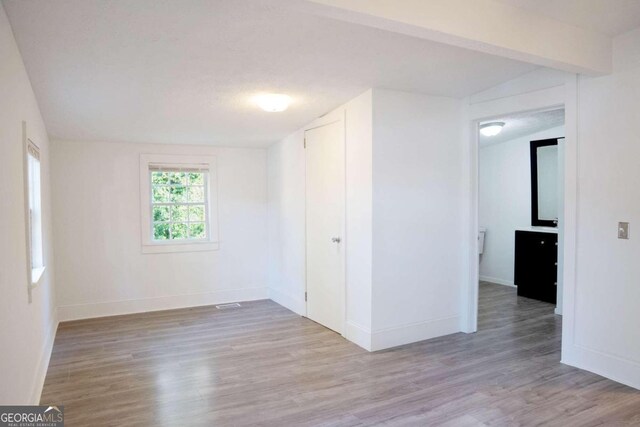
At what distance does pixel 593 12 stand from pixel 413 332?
9.34ft

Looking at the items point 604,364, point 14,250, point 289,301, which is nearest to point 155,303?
point 289,301

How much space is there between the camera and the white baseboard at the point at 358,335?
368 centimetres

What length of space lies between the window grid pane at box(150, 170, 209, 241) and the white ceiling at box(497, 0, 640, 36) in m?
4.32

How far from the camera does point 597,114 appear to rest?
120 inches

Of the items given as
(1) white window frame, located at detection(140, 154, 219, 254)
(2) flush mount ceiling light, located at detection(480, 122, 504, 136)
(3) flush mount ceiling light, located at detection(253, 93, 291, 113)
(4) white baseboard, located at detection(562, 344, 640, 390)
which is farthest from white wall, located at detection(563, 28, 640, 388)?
(1) white window frame, located at detection(140, 154, 219, 254)

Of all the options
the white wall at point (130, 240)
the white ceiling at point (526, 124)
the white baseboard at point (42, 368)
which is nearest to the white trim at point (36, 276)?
the white baseboard at point (42, 368)

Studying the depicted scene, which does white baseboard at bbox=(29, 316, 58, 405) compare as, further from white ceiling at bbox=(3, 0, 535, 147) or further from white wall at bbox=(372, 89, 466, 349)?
white wall at bbox=(372, 89, 466, 349)

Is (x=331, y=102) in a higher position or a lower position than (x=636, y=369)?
higher

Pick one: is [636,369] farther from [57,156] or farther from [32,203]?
[57,156]

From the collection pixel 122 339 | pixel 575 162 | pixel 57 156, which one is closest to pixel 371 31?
pixel 575 162

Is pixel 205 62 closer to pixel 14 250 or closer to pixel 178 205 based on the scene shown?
pixel 14 250

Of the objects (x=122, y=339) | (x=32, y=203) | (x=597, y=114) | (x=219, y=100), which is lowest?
(x=122, y=339)

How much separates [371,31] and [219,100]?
1.68m

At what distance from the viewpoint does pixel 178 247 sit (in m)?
5.40
